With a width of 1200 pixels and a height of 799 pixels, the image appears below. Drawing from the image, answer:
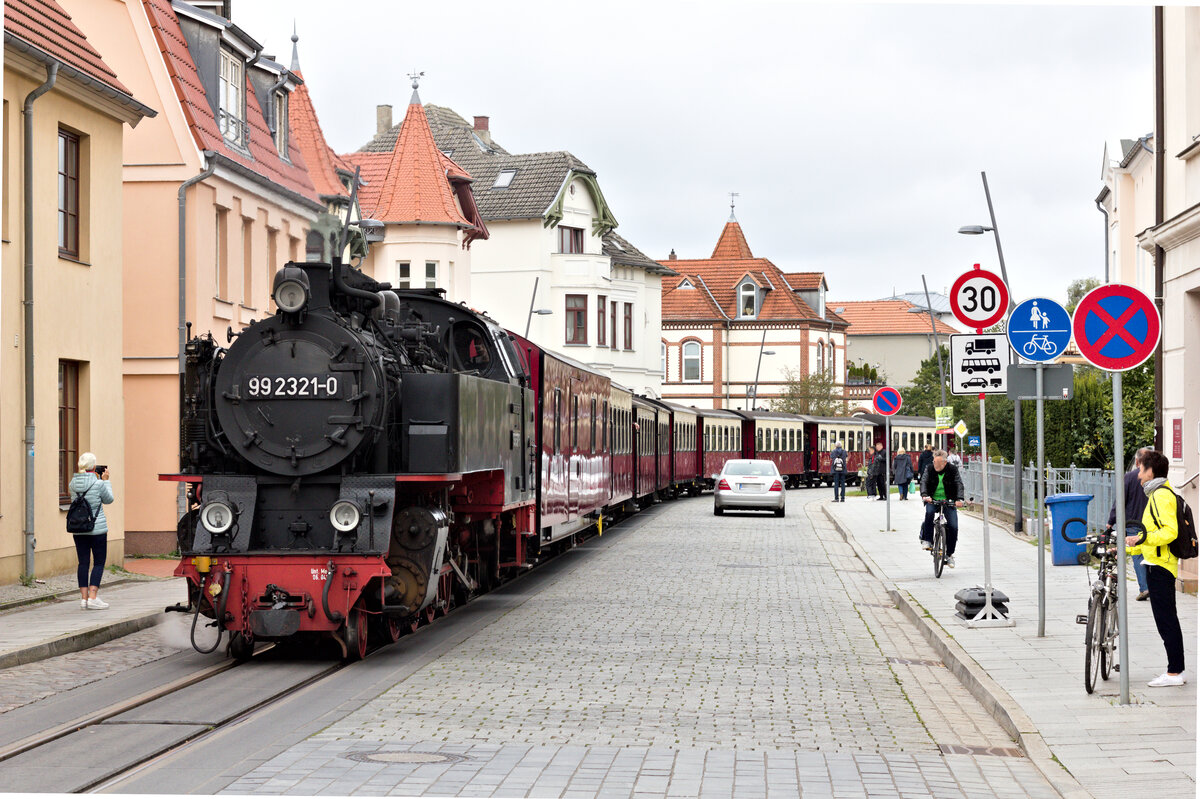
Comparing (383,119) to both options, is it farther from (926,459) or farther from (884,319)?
(884,319)

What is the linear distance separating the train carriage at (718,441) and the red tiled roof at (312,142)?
18.8 metres

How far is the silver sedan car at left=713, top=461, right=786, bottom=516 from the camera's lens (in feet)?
114

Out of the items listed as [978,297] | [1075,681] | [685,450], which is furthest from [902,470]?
[1075,681]

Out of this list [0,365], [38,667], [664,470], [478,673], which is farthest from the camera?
[664,470]

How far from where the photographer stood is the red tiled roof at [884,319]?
110 meters

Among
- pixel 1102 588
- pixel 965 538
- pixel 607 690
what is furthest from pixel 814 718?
pixel 965 538

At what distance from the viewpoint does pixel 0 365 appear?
16.2 meters

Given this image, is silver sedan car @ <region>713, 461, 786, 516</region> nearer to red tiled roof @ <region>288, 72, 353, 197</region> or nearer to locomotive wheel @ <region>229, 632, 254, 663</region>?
red tiled roof @ <region>288, 72, 353, 197</region>

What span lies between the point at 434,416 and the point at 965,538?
1731 cm

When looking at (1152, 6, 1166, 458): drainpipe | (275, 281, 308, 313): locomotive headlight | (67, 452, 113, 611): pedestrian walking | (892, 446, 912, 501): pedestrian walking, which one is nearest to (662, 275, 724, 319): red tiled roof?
(892, 446, 912, 501): pedestrian walking

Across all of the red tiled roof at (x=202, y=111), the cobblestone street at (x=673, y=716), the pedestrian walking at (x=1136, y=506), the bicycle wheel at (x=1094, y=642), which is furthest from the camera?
the red tiled roof at (x=202, y=111)

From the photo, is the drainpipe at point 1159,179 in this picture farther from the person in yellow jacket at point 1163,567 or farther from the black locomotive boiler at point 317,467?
the black locomotive boiler at point 317,467

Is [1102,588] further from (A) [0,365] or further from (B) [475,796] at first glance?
(A) [0,365]

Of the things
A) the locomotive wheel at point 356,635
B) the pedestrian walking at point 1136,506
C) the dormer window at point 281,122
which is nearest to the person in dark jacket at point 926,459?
the pedestrian walking at point 1136,506
